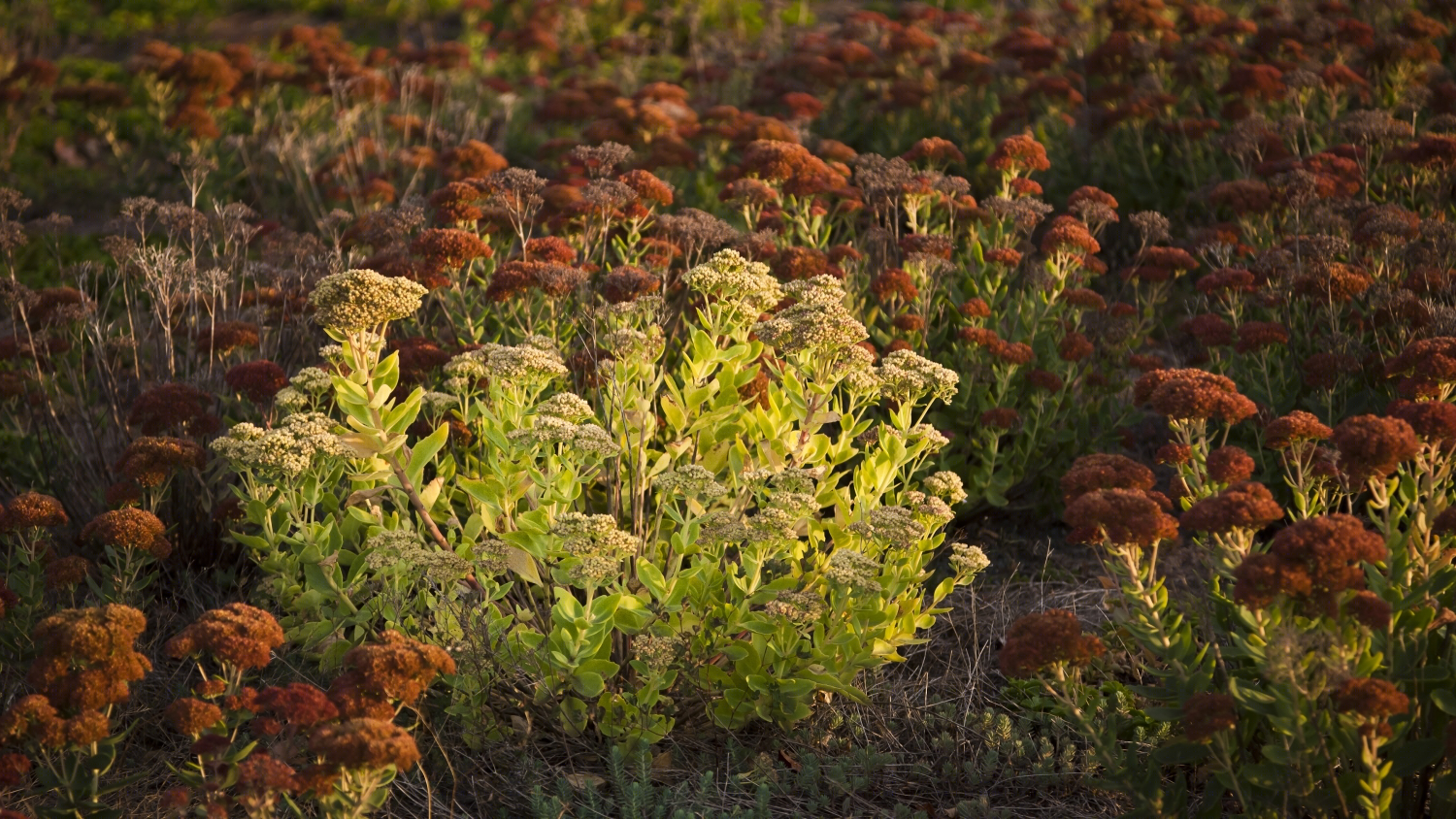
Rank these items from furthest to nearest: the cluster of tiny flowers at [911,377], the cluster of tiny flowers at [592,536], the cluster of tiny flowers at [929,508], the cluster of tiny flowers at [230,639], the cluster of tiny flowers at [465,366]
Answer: the cluster of tiny flowers at [465,366], the cluster of tiny flowers at [911,377], the cluster of tiny flowers at [929,508], the cluster of tiny flowers at [592,536], the cluster of tiny flowers at [230,639]

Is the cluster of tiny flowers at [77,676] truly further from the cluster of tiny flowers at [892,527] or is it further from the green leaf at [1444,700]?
the green leaf at [1444,700]

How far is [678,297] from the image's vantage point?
590 cm

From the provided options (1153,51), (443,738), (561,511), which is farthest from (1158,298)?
(443,738)

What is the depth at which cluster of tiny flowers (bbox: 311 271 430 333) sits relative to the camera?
3.53 m

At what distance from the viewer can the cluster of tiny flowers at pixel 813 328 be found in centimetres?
366

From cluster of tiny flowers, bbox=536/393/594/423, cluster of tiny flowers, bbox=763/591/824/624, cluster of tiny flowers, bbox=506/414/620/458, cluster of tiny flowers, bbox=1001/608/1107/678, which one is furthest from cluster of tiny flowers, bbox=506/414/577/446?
cluster of tiny flowers, bbox=1001/608/1107/678

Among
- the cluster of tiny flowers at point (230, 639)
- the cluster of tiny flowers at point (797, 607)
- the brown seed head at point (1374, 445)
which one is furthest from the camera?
the cluster of tiny flowers at point (797, 607)

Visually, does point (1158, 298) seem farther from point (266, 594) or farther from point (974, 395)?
point (266, 594)

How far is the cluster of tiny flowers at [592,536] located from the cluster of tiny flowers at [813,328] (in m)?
0.79

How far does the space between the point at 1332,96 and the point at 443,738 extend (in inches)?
250

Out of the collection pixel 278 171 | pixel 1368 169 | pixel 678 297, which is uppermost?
pixel 1368 169

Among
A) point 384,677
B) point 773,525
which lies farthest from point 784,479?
point 384,677

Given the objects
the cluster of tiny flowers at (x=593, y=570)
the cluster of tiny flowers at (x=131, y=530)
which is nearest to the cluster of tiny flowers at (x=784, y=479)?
the cluster of tiny flowers at (x=593, y=570)

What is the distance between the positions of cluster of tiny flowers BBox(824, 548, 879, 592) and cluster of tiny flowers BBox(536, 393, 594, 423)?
873 millimetres
